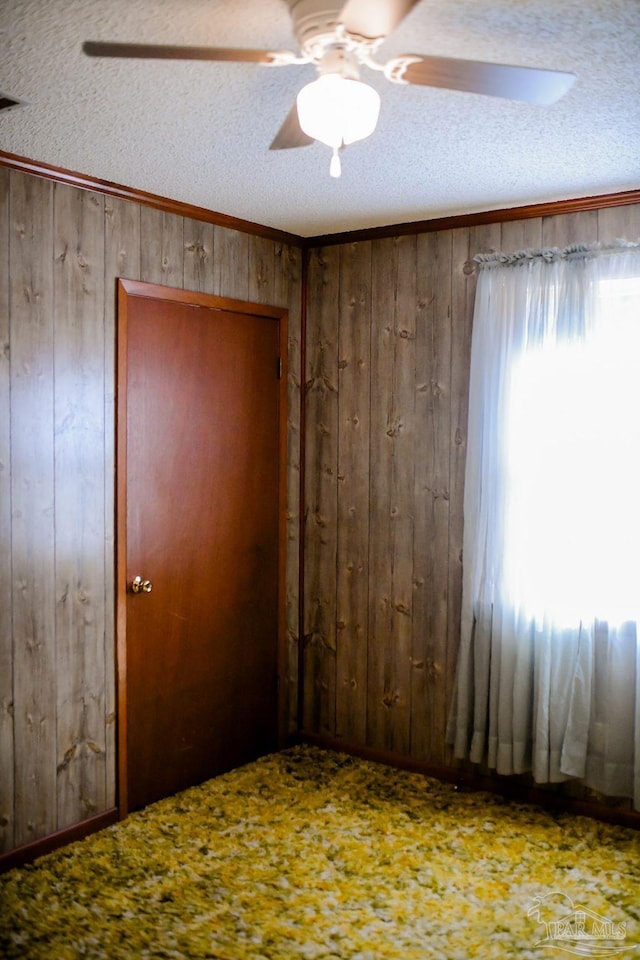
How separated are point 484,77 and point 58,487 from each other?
2103 mm

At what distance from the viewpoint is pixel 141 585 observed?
353 cm

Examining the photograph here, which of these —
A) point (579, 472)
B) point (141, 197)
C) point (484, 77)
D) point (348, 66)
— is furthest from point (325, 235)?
point (484, 77)

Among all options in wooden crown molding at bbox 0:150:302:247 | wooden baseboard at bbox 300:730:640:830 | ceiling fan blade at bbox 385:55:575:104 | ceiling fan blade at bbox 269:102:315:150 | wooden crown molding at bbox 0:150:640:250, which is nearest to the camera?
ceiling fan blade at bbox 385:55:575:104

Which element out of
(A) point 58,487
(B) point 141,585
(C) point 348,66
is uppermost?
(C) point 348,66

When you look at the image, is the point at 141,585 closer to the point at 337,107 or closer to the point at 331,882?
the point at 331,882

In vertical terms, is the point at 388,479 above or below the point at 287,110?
below

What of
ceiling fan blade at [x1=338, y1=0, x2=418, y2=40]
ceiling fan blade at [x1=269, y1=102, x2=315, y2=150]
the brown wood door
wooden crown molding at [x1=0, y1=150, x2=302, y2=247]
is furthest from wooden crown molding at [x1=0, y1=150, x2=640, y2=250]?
ceiling fan blade at [x1=338, y1=0, x2=418, y2=40]

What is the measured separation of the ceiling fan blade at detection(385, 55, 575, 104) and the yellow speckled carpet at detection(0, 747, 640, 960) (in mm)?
2349

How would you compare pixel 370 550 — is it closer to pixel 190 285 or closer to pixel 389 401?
pixel 389 401

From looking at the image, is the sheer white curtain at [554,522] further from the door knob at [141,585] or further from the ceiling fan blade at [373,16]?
the ceiling fan blade at [373,16]

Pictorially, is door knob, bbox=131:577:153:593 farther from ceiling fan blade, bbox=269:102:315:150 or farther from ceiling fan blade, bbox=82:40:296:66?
ceiling fan blade, bbox=82:40:296:66

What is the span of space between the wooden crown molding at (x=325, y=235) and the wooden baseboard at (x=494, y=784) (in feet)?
7.83

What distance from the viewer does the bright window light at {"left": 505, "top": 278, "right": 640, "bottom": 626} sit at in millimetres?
3340

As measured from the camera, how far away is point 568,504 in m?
3.47
